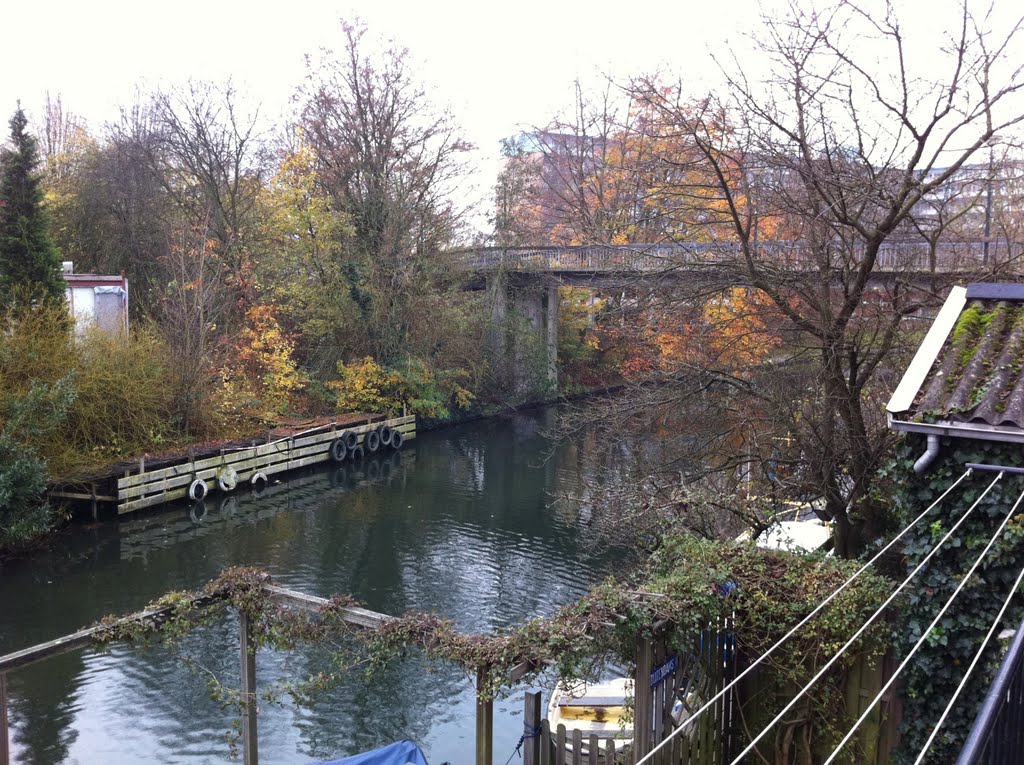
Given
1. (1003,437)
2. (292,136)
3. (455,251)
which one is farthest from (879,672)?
(292,136)

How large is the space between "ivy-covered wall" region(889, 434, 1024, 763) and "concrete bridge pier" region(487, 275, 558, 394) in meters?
28.8

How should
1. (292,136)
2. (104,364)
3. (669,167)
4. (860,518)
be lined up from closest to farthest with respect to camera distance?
(860,518)
(669,167)
(104,364)
(292,136)

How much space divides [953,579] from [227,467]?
1984 cm

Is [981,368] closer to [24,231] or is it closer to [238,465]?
[238,465]

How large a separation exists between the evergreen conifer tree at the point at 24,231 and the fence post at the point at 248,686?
52.8ft

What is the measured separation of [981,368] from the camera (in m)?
5.99

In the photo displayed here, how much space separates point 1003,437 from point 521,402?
103ft

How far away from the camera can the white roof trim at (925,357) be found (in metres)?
5.76

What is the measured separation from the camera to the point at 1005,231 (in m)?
9.79

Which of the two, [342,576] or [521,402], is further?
[521,402]

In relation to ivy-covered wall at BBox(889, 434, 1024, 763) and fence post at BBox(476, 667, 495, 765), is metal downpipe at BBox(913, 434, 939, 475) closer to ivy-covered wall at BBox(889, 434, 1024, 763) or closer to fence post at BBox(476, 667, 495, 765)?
ivy-covered wall at BBox(889, 434, 1024, 763)

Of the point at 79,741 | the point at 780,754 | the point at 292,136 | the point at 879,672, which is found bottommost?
the point at 79,741

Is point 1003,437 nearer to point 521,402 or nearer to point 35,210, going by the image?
point 35,210

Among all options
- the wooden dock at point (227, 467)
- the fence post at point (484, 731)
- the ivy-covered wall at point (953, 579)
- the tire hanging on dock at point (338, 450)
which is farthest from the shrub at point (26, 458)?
the ivy-covered wall at point (953, 579)
